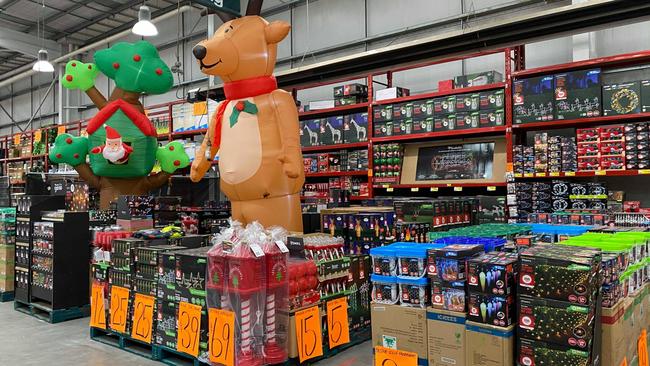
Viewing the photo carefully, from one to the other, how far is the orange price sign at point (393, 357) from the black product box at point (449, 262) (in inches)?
15.3

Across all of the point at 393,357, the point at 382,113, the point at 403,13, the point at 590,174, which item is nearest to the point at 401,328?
the point at 393,357

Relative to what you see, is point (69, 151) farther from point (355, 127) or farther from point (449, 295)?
point (449, 295)

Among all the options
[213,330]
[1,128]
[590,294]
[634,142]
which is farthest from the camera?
[1,128]

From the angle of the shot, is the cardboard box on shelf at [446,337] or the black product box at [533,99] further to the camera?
the black product box at [533,99]

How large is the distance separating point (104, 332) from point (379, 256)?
3067 millimetres

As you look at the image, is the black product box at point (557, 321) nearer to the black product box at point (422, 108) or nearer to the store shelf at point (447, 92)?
the store shelf at point (447, 92)

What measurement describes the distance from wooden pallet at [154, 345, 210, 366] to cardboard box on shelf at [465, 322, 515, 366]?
6.99 feet

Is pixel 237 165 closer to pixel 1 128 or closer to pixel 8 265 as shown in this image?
pixel 8 265

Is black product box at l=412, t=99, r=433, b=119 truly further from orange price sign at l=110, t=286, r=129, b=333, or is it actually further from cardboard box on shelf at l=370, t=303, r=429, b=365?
cardboard box on shelf at l=370, t=303, r=429, b=365

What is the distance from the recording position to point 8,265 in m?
5.90

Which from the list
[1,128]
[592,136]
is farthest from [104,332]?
[1,128]

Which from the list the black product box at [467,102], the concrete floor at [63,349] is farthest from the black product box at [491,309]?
the black product box at [467,102]

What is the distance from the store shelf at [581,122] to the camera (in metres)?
5.04

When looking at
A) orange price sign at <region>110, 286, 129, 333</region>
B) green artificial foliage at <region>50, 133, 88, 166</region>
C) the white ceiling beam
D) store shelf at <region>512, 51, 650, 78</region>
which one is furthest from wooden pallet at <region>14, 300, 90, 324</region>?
the white ceiling beam
